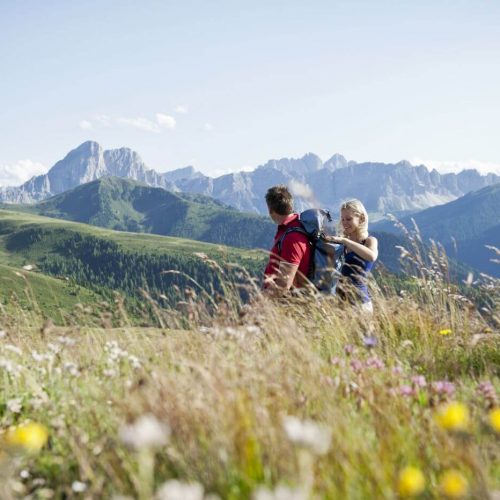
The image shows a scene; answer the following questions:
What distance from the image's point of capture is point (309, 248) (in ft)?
24.7

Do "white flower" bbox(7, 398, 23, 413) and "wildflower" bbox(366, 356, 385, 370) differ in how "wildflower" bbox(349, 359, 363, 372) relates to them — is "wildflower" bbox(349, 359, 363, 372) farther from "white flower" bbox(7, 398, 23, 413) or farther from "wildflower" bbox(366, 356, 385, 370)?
"white flower" bbox(7, 398, 23, 413)

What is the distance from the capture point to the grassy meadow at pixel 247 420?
2.02 metres

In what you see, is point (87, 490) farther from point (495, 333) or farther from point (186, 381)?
point (495, 333)

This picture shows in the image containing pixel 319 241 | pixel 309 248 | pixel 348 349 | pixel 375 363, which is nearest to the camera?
pixel 375 363

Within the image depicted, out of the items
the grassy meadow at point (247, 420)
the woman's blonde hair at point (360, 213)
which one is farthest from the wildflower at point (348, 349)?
the woman's blonde hair at point (360, 213)

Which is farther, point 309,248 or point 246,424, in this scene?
point 309,248

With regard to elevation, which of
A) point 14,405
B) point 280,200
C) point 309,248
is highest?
point 280,200

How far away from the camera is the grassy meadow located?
2.02 m

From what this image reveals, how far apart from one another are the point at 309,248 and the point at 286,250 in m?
0.42

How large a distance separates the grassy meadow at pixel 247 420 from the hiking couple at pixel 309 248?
1.94m

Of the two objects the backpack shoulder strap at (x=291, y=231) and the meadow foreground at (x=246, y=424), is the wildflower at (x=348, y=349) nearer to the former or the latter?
the meadow foreground at (x=246, y=424)

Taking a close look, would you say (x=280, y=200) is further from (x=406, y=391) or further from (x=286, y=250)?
(x=406, y=391)

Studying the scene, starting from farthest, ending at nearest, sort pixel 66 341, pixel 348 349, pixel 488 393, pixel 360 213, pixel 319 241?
pixel 360 213 < pixel 319 241 < pixel 66 341 < pixel 348 349 < pixel 488 393

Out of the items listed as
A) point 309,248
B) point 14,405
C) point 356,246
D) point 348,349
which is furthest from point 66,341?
point 356,246
